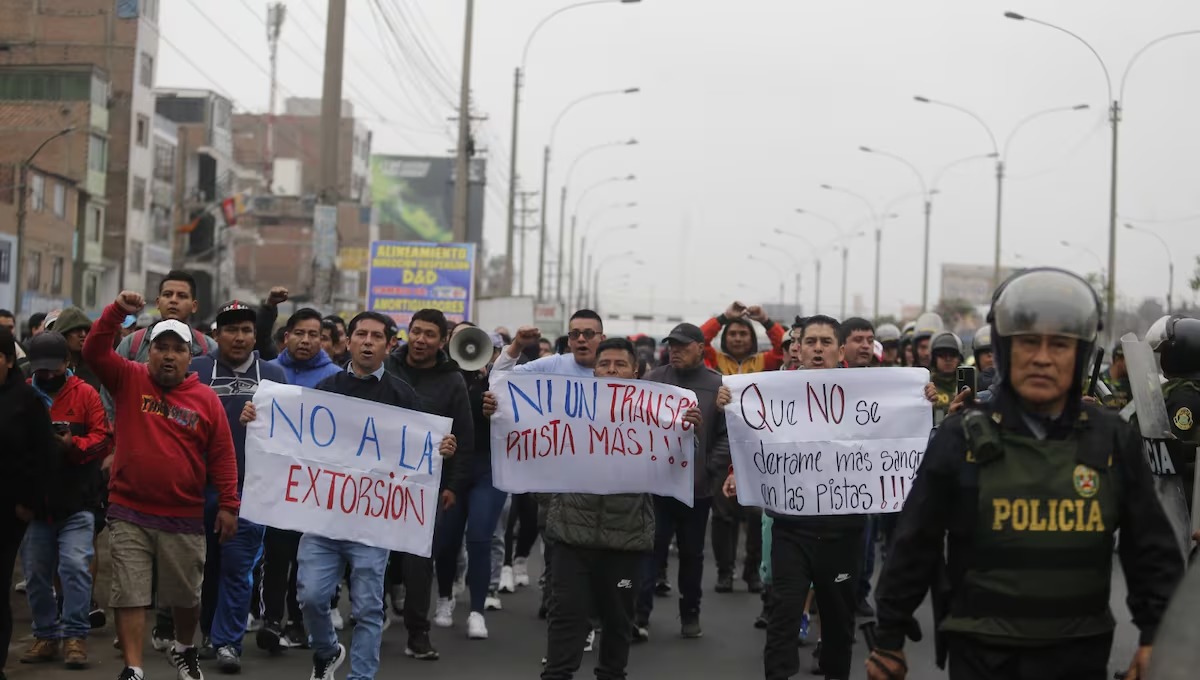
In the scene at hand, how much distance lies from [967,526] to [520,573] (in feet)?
28.9

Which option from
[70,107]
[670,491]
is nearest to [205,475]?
[670,491]

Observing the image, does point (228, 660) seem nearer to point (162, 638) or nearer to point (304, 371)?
point (162, 638)

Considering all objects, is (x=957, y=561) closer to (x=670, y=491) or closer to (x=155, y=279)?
(x=670, y=491)

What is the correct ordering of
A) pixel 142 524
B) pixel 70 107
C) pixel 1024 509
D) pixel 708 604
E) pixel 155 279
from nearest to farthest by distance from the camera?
1. pixel 1024 509
2. pixel 142 524
3. pixel 708 604
4. pixel 70 107
5. pixel 155 279

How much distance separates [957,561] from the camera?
449 centimetres

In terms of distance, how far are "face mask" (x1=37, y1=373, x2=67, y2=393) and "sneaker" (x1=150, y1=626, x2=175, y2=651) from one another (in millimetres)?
1511

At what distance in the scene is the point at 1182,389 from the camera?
24.0 feet

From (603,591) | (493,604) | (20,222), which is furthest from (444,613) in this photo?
(20,222)

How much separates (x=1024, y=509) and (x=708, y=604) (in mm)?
7789

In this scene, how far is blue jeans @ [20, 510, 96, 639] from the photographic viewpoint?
8.61m

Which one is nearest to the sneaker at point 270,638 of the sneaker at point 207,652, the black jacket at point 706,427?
the sneaker at point 207,652

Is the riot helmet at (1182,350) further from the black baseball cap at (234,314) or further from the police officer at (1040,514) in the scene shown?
the black baseball cap at (234,314)

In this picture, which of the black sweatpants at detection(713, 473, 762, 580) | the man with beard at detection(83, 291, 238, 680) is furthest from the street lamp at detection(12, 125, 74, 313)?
the man with beard at detection(83, 291, 238, 680)

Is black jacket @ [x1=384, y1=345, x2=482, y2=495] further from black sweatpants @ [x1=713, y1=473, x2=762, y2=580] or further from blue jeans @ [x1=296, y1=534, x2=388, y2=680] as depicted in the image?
black sweatpants @ [x1=713, y1=473, x2=762, y2=580]
